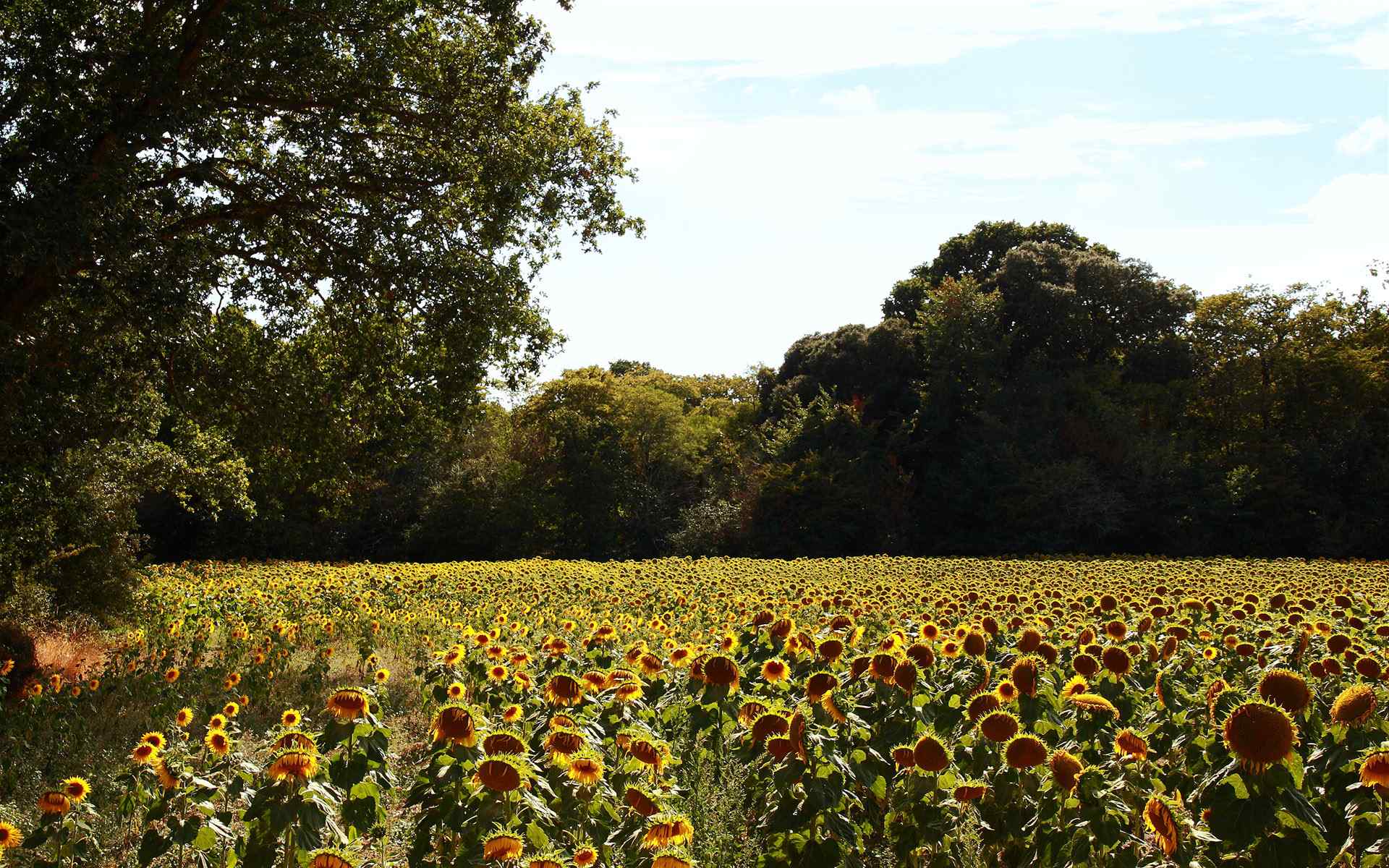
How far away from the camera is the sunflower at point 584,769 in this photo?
10.5 ft

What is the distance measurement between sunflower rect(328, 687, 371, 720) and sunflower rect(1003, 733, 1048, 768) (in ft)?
7.62

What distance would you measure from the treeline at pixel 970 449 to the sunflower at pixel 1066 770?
2224 centimetres

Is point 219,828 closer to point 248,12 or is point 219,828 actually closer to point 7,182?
point 7,182

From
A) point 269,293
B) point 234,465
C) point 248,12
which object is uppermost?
point 248,12

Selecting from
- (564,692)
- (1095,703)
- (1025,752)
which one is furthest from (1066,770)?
(564,692)

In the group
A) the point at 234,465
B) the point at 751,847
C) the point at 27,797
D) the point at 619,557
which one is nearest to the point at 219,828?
the point at 751,847

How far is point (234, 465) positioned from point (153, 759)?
32.5 ft

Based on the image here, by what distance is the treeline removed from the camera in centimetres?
2781

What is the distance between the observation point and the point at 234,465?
1276 centimetres

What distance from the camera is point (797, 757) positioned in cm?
354

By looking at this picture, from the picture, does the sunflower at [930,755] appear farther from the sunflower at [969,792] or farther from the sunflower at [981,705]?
the sunflower at [981,705]

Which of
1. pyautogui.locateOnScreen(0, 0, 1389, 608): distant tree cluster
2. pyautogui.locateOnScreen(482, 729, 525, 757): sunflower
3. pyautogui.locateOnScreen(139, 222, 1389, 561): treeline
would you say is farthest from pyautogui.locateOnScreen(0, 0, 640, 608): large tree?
pyautogui.locateOnScreen(139, 222, 1389, 561): treeline

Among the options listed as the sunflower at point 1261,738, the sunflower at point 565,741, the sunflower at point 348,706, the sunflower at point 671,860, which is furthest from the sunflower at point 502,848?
the sunflower at point 1261,738

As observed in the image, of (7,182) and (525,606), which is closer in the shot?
(7,182)
